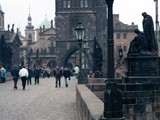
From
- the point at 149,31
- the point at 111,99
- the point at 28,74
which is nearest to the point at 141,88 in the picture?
the point at 149,31

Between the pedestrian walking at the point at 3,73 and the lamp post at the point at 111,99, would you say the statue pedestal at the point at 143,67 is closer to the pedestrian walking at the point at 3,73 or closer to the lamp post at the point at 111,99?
the lamp post at the point at 111,99

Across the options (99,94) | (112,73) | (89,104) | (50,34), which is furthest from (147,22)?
(50,34)

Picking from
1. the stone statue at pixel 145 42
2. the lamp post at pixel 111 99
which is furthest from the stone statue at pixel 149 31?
the lamp post at pixel 111 99

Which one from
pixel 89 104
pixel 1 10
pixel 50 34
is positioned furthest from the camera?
pixel 50 34

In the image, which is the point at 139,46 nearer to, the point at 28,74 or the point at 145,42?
the point at 145,42

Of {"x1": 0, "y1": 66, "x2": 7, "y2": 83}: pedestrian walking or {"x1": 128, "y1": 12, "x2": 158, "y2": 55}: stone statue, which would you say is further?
{"x1": 0, "y1": 66, "x2": 7, "y2": 83}: pedestrian walking

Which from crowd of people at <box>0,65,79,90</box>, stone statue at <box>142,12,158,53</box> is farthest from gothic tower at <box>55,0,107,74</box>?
stone statue at <box>142,12,158,53</box>

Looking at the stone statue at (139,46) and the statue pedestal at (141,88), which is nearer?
the statue pedestal at (141,88)

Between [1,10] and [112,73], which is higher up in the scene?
[1,10]

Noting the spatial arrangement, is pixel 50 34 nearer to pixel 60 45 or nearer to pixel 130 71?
pixel 60 45

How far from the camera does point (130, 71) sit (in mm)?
16562

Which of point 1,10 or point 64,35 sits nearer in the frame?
point 64,35

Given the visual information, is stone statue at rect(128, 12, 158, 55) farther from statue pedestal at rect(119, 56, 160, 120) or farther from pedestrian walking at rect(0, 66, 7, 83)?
pedestrian walking at rect(0, 66, 7, 83)

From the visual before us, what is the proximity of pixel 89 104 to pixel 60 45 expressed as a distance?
73.1m
